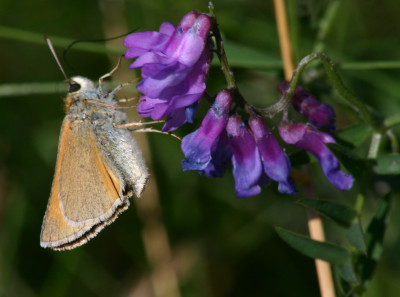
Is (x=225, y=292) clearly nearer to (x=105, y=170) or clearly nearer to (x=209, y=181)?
(x=209, y=181)

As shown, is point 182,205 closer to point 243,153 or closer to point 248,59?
point 248,59

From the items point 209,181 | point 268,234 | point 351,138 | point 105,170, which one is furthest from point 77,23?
point 351,138

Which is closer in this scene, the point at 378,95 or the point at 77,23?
the point at 378,95

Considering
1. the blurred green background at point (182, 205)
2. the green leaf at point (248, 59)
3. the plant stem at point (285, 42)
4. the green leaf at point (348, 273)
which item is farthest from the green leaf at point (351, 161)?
the blurred green background at point (182, 205)

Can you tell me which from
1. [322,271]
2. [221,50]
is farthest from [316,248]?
[221,50]

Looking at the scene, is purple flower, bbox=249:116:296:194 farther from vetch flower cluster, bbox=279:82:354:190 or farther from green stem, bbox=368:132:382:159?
green stem, bbox=368:132:382:159

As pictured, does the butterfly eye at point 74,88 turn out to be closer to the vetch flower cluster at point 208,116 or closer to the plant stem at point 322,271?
the vetch flower cluster at point 208,116

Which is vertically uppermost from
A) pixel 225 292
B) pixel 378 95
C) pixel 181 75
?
pixel 181 75
